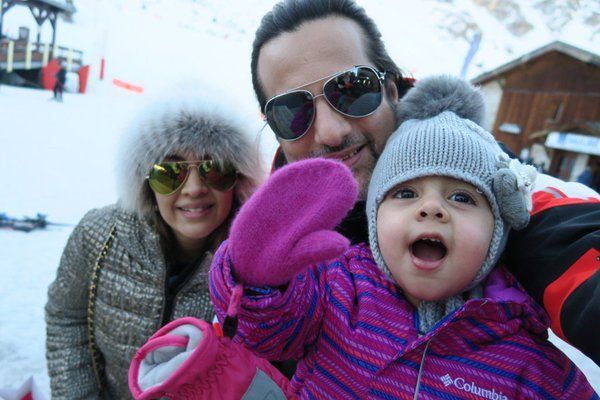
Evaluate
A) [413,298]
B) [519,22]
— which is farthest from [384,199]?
[519,22]

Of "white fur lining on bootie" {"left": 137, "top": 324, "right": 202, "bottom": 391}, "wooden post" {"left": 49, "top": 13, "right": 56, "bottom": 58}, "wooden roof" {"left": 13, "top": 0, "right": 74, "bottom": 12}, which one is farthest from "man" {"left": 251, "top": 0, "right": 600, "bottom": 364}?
"wooden post" {"left": 49, "top": 13, "right": 56, "bottom": 58}

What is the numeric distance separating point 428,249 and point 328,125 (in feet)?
2.14

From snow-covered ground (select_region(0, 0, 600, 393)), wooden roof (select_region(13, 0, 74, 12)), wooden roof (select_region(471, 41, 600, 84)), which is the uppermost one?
wooden roof (select_region(471, 41, 600, 84))

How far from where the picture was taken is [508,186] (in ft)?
3.60

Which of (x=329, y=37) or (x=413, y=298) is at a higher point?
(x=329, y=37)

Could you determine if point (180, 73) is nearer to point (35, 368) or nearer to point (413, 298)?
point (413, 298)

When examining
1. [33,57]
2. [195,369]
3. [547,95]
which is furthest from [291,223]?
[547,95]

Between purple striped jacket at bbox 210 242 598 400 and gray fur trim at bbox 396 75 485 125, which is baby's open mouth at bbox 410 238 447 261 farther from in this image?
gray fur trim at bbox 396 75 485 125

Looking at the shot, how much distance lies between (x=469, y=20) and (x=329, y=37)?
317ft

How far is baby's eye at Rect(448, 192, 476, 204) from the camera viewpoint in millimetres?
1144

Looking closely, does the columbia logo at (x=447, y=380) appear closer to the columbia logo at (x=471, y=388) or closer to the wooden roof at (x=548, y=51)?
the columbia logo at (x=471, y=388)

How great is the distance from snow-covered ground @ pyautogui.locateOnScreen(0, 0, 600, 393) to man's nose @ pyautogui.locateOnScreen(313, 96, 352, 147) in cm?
55

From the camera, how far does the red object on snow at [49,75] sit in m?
14.8

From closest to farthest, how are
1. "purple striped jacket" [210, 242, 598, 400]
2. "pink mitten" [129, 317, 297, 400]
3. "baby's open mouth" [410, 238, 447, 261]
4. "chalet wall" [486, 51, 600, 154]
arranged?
"pink mitten" [129, 317, 297, 400]
"purple striped jacket" [210, 242, 598, 400]
"baby's open mouth" [410, 238, 447, 261]
"chalet wall" [486, 51, 600, 154]
